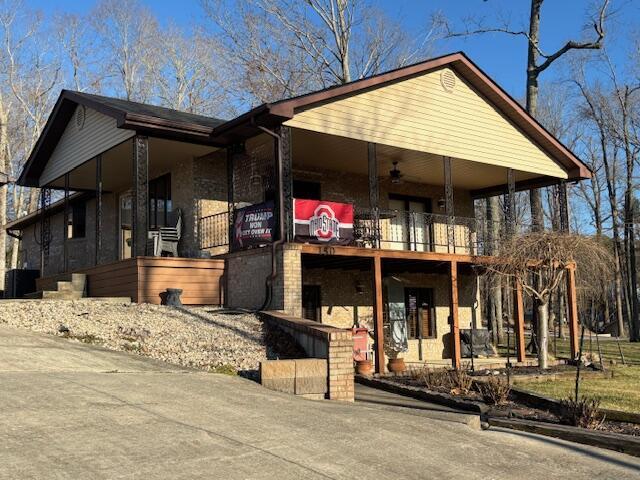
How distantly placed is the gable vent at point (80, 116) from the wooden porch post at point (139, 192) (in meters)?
4.26

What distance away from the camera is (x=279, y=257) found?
41.2 feet

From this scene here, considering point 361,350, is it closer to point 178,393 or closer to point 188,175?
point 188,175

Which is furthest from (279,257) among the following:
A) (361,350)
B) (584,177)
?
(584,177)

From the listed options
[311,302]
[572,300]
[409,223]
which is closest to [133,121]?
[311,302]

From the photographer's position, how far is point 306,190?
17453mm

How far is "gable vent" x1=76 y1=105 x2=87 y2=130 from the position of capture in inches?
690

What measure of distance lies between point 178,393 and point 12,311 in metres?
6.50

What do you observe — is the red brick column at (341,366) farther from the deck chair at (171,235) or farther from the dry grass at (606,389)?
the deck chair at (171,235)

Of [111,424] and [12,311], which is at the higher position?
[12,311]

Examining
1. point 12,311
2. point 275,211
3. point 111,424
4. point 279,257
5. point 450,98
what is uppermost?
point 450,98

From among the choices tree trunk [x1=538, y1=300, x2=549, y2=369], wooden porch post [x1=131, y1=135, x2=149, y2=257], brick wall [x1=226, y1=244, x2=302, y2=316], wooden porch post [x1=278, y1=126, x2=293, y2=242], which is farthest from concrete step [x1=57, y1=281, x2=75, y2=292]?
tree trunk [x1=538, y1=300, x2=549, y2=369]

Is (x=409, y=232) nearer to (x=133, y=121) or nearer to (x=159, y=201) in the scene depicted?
(x=159, y=201)

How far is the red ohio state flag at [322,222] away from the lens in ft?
43.3

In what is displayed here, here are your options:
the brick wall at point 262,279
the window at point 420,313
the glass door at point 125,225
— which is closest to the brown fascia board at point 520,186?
the window at point 420,313
